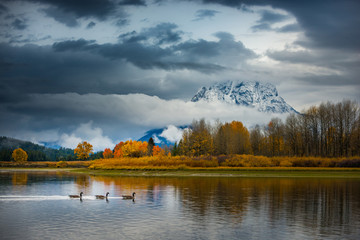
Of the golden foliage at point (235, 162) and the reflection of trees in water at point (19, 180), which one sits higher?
the golden foliage at point (235, 162)

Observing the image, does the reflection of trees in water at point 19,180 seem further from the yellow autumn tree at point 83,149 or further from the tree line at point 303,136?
the yellow autumn tree at point 83,149

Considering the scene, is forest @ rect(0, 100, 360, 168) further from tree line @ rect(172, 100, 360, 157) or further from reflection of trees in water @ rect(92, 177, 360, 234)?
reflection of trees in water @ rect(92, 177, 360, 234)

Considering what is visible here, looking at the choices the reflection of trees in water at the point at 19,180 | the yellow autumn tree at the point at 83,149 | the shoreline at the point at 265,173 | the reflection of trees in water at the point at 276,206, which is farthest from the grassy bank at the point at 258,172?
the yellow autumn tree at the point at 83,149

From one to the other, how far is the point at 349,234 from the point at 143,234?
1159 centimetres

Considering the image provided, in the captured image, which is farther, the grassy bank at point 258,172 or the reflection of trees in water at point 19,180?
the grassy bank at point 258,172

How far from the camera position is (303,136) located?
112 meters

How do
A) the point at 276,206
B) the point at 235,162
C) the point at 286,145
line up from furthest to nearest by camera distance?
the point at 286,145, the point at 235,162, the point at 276,206

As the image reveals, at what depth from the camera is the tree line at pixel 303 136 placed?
9950cm

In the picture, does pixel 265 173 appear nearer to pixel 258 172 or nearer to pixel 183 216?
pixel 258 172

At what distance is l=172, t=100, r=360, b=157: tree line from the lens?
99.5m

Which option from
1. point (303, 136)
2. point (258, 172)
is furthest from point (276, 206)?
point (303, 136)

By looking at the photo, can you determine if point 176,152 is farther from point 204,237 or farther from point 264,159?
point 204,237

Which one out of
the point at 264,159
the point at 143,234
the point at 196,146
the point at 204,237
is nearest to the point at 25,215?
the point at 143,234

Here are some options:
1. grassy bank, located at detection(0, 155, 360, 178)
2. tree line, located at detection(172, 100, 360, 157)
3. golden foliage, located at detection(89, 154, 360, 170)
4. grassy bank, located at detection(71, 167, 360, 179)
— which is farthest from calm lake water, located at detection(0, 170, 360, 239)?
tree line, located at detection(172, 100, 360, 157)
